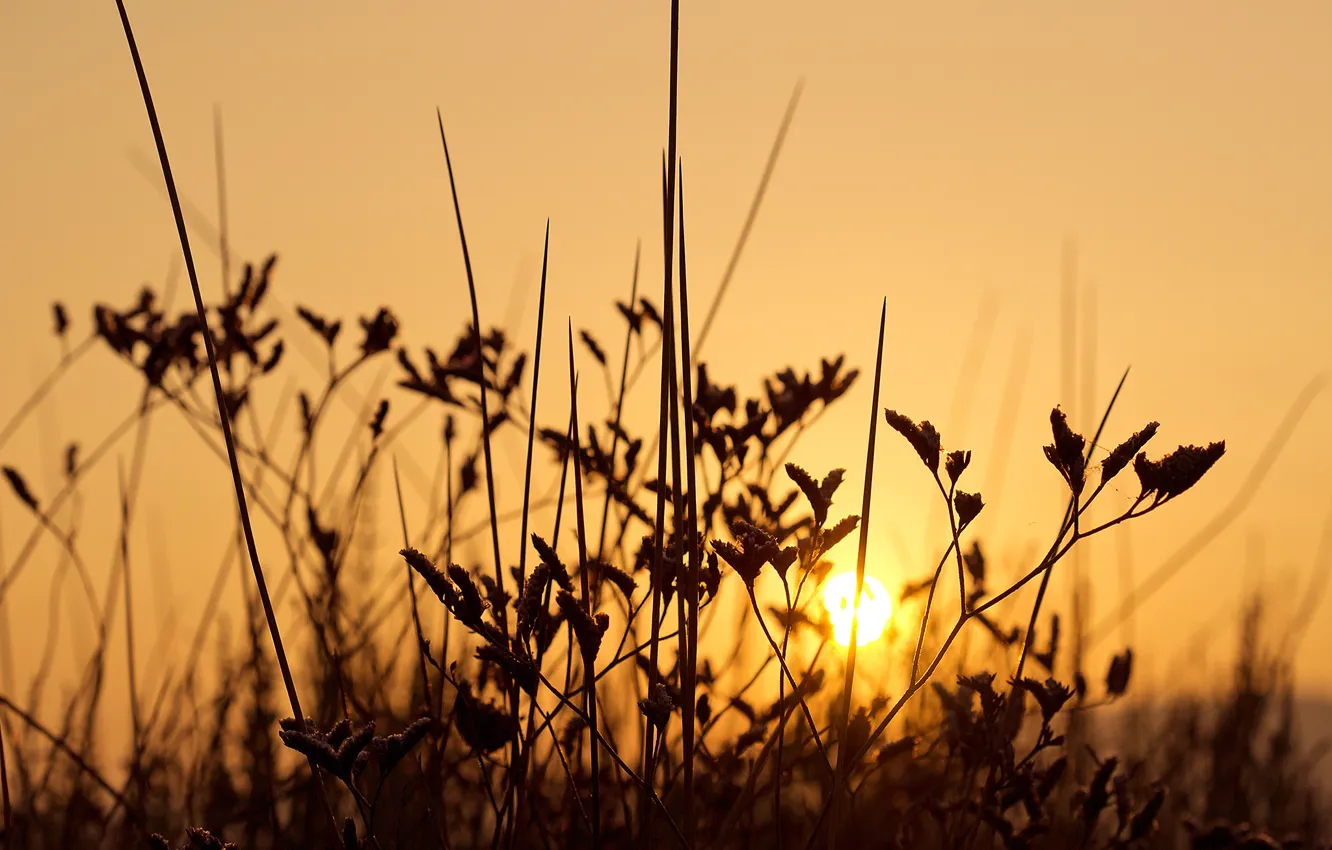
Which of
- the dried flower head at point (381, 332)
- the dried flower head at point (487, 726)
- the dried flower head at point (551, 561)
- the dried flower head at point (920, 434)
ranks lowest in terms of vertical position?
the dried flower head at point (487, 726)

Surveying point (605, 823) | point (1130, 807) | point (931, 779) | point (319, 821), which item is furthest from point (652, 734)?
point (319, 821)

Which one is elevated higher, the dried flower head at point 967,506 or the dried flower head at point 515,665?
the dried flower head at point 967,506

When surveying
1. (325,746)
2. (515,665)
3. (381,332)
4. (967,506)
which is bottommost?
(325,746)

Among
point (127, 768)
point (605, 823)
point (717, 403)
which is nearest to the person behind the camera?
point (717, 403)

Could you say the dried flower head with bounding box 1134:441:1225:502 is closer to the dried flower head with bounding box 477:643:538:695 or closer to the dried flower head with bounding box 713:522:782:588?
the dried flower head with bounding box 713:522:782:588

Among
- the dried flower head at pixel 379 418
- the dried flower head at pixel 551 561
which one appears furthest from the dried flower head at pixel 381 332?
the dried flower head at pixel 551 561

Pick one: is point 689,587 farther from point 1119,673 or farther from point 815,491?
point 1119,673

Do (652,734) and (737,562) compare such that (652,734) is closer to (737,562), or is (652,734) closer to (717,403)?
(737,562)

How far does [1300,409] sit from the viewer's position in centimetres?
245

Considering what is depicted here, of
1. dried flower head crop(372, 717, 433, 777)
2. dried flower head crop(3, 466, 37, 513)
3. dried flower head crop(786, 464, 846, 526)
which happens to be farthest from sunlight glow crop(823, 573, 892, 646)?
dried flower head crop(3, 466, 37, 513)

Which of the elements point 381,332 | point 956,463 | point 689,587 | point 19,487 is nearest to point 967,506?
point 956,463

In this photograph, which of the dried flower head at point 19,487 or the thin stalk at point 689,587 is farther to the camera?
the dried flower head at point 19,487

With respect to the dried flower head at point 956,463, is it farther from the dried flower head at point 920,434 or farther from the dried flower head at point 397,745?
the dried flower head at point 397,745

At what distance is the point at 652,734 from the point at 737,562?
0.26 metres
